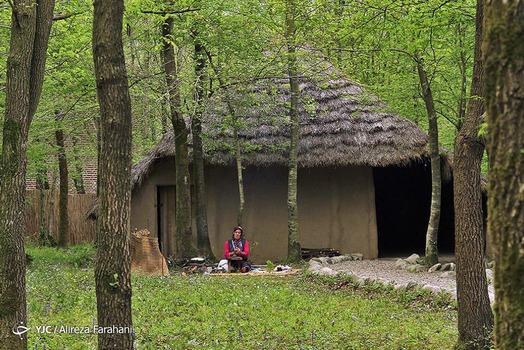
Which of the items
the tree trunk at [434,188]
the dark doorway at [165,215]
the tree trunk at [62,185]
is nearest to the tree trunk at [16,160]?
the tree trunk at [434,188]

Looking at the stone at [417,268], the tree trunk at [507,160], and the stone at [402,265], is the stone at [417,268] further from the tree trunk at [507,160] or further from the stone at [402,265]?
the tree trunk at [507,160]

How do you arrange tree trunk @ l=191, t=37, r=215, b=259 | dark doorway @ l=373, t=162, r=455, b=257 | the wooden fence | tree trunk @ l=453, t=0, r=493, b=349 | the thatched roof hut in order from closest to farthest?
tree trunk @ l=453, t=0, r=493, b=349 < tree trunk @ l=191, t=37, r=215, b=259 < the thatched roof hut < dark doorway @ l=373, t=162, r=455, b=257 < the wooden fence

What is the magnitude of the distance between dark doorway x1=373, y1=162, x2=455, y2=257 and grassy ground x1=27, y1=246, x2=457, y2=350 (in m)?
8.98

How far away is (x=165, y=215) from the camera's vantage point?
1720cm

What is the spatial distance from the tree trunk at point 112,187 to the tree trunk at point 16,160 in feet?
→ 3.80

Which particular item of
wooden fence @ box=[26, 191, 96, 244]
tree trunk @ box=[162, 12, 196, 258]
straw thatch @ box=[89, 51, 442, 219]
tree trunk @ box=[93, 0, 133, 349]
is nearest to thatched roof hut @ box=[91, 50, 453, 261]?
straw thatch @ box=[89, 51, 442, 219]

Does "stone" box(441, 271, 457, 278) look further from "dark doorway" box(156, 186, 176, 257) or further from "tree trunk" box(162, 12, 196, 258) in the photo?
"dark doorway" box(156, 186, 176, 257)

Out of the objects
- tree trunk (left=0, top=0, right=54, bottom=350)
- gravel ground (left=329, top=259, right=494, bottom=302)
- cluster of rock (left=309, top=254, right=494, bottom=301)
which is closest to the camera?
tree trunk (left=0, top=0, right=54, bottom=350)

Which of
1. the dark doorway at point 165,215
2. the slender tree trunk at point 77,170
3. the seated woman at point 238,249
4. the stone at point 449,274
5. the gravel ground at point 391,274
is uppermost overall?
the slender tree trunk at point 77,170

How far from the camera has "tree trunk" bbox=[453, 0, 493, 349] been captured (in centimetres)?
548

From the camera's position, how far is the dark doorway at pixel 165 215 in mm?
17156

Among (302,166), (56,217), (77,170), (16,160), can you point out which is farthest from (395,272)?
(56,217)

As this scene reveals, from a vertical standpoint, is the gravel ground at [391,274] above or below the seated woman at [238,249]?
below

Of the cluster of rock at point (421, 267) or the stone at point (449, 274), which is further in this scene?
the cluster of rock at point (421, 267)
